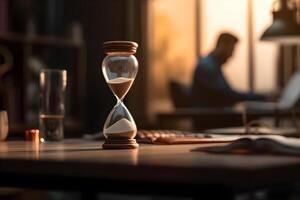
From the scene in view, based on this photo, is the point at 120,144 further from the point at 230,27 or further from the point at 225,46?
the point at 230,27

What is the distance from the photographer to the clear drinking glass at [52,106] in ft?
6.57

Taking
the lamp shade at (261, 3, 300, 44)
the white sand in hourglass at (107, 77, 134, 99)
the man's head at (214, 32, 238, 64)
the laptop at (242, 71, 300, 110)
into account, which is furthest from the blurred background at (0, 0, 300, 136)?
the white sand in hourglass at (107, 77, 134, 99)

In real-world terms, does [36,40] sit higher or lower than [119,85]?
higher

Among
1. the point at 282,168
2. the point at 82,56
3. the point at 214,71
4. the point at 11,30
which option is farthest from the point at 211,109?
the point at 282,168

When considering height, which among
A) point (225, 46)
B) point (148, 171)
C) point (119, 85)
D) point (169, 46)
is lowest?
point (148, 171)

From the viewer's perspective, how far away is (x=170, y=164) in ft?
3.76

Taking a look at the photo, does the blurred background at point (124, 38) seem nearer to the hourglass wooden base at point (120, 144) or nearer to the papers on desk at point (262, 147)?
the hourglass wooden base at point (120, 144)

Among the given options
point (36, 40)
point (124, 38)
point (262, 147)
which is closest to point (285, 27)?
point (36, 40)

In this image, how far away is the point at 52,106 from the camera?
2.04 m

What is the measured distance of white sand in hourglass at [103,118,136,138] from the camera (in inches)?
63.7

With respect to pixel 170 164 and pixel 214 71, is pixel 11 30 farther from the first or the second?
pixel 170 164

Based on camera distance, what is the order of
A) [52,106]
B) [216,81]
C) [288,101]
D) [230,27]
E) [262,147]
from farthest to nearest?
[230,27] → [216,81] → [288,101] → [52,106] → [262,147]

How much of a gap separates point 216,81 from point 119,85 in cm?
419

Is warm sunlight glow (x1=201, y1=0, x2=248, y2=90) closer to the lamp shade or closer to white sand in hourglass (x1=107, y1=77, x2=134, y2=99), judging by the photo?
the lamp shade
